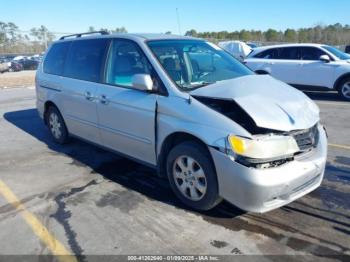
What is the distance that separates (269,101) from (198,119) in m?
0.73

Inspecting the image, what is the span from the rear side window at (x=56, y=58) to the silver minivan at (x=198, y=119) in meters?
0.48

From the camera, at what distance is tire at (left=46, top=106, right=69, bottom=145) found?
6.31m

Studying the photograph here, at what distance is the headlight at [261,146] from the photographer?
10.8 ft

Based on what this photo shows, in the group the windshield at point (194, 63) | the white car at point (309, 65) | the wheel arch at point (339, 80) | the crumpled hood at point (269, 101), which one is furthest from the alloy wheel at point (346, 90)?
the crumpled hood at point (269, 101)

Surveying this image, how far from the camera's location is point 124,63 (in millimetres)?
4746

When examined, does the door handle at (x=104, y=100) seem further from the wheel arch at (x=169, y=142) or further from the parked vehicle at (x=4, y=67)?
the parked vehicle at (x=4, y=67)

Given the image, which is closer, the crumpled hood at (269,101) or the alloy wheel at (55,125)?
the crumpled hood at (269,101)

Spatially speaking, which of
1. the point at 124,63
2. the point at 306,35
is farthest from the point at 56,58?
the point at 306,35

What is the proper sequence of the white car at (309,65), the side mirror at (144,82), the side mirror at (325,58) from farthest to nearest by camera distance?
the side mirror at (325,58) → the white car at (309,65) → the side mirror at (144,82)

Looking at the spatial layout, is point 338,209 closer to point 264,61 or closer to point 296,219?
point 296,219

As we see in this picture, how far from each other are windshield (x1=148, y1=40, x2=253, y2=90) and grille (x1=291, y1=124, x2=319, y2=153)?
46.9 inches

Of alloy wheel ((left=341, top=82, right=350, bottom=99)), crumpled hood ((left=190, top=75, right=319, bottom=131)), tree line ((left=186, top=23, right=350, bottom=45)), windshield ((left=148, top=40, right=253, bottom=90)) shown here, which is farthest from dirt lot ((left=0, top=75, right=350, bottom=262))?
tree line ((left=186, top=23, right=350, bottom=45))

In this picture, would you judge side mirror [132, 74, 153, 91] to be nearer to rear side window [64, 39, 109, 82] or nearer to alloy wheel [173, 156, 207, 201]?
alloy wheel [173, 156, 207, 201]

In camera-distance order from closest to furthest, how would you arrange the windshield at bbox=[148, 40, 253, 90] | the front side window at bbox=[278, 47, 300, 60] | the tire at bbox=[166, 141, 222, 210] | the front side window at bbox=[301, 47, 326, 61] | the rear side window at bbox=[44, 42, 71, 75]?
the tire at bbox=[166, 141, 222, 210] < the windshield at bbox=[148, 40, 253, 90] < the rear side window at bbox=[44, 42, 71, 75] < the front side window at bbox=[301, 47, 326, 61] < the front side window at bbox=[278, 47, 300, 60]
